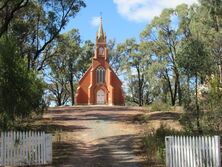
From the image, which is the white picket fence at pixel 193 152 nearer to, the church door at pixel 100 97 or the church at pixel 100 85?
the church at pixel 100 85

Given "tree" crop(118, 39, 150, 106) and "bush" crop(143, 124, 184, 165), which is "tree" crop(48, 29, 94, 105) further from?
"bush" crop(143, 124, 184, 165)

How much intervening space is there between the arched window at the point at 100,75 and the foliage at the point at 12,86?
51.8 metres

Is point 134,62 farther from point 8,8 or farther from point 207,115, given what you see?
point 207,115

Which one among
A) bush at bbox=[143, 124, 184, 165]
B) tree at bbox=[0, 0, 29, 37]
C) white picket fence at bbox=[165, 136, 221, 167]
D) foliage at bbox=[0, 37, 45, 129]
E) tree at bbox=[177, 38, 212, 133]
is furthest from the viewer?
tree at bbox=[0, 0, 29, 37]

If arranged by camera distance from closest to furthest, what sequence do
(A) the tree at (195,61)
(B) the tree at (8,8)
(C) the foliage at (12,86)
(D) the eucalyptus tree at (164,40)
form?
(C) the foliage at (12,86)
(A) the tree at (195,61)
(B) the tree at (8,8)
(D) the eucalyptus tree at (164,40)

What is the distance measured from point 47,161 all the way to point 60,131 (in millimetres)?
8890

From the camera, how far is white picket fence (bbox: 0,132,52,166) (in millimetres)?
18672

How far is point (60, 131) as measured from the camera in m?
27.8

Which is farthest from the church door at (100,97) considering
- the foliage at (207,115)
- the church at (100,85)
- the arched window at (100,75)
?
the foliage at (207,115)

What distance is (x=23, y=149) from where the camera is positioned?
61.5 feet

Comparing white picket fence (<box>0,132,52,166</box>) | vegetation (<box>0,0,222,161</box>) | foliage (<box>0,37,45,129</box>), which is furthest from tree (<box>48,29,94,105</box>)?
white picket fence (<box>0,132,52,166</box>)

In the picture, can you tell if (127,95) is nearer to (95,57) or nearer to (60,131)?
(95,57)

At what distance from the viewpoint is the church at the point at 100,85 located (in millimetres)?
75625

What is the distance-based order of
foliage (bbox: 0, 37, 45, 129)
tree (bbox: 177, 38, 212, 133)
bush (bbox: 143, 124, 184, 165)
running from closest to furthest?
bush (bbox: 143, 124, 184, 165) < foliage (bbox: 0, 37, 45, 129) < tree (bbox: 177, 38, 212, 133)
